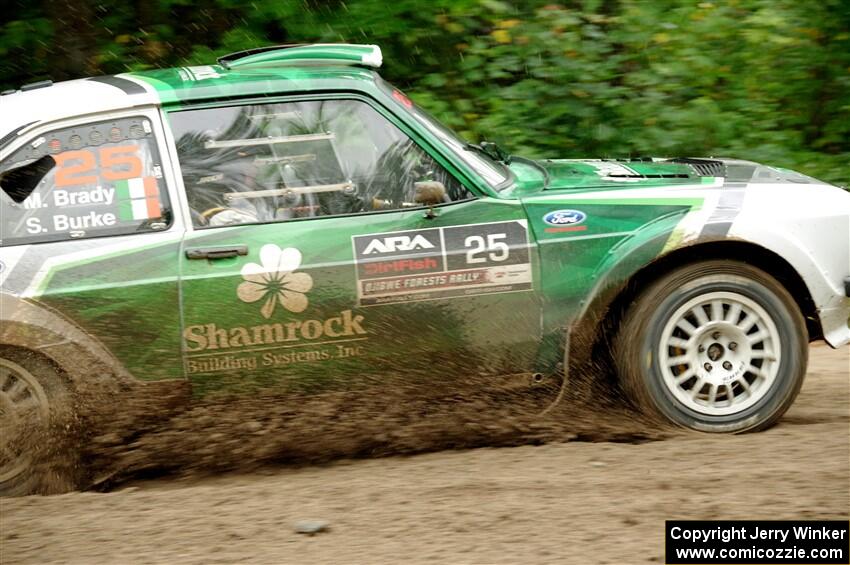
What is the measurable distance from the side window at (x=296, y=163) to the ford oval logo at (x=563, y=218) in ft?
1.23

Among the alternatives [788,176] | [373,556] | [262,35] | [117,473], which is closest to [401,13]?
[262,35]

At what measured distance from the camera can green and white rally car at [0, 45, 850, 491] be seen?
4.48 meters

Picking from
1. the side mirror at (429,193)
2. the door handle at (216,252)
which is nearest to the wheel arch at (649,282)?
the side mirror at (429,193)

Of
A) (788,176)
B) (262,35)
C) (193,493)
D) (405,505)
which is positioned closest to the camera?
(405,505)

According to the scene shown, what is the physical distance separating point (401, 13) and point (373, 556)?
5.60m

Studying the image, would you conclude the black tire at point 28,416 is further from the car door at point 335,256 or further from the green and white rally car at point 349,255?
the car door at point 335,256

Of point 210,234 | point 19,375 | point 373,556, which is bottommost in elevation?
point 373,556

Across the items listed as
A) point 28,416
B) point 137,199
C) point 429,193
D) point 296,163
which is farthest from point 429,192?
point 28,416

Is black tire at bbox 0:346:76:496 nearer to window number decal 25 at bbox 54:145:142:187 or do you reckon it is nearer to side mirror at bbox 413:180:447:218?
window number decal 25 at bbox 54:145:142:187

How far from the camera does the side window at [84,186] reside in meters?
4.48

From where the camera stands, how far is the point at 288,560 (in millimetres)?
3604

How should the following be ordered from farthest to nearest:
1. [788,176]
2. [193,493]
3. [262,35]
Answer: [262,35]
[788,176]
[193,493]

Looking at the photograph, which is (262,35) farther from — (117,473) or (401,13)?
(117,473)

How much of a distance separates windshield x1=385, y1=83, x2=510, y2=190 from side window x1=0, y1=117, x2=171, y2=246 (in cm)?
116
